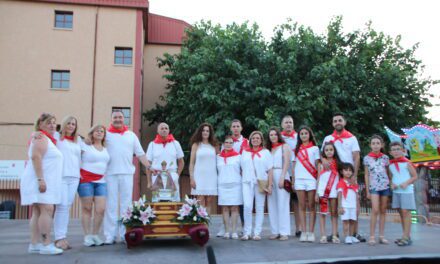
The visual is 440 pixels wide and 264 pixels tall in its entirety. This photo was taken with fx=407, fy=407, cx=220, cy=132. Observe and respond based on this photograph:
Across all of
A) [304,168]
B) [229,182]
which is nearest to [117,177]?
[229,182]

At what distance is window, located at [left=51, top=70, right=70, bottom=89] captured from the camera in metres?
20.1

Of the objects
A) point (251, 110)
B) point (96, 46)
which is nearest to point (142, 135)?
point (96, 46)

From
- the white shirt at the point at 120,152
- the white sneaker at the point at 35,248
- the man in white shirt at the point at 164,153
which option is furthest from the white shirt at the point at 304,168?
the white sneaker at the point at 35,248

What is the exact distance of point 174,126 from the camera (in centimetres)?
1914

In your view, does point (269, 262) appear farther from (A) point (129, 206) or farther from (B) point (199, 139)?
(B) point (199, 139)

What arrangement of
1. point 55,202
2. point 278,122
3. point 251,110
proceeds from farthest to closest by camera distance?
point 251,110
point 278,122
point 55,202

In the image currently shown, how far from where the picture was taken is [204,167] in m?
6.87

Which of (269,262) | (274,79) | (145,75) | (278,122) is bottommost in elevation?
(269,262)

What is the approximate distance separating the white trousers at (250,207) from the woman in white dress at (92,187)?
2.22 metres

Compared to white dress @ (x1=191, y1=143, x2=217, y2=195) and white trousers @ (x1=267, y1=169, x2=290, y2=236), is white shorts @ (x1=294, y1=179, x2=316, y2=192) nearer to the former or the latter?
white trousers @ (x1=267, y1=169, x2=290, y2=236)

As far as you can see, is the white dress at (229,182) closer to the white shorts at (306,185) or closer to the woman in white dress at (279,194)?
the woman in white dress at (279,194)

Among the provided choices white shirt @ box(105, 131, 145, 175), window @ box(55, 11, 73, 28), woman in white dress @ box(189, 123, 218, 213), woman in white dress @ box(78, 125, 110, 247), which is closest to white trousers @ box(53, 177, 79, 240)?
woman in white dress @ box(78, 125, 110, 247)

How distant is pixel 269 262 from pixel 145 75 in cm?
1991

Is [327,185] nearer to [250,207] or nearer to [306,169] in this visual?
[306,169]
